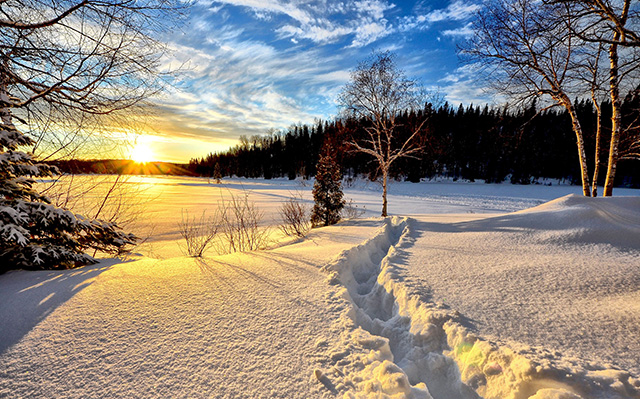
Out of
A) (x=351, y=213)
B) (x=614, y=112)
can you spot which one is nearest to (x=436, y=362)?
(x=614, y=112)

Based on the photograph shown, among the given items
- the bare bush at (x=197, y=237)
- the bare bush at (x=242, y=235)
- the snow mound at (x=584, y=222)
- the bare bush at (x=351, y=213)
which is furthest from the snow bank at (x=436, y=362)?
the bare bush at (x=351, y=213)

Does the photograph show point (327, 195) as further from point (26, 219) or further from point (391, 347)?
point (26, 219)

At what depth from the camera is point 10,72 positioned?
2713mm

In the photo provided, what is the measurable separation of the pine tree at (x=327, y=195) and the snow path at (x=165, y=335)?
602cm

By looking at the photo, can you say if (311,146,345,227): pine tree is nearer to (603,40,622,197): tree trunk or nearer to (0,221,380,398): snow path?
(0,221,380,398): snow path

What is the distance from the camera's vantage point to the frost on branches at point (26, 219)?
9.05ft

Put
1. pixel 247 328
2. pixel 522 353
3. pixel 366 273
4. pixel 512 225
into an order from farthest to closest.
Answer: pixel 512 225 < pixel 366 273 < pixel 247 328 < pixel 522 353

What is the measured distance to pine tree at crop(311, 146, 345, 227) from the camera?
8927 millimetres

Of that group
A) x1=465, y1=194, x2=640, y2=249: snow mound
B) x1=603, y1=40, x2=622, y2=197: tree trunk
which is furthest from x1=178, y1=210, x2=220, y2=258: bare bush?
x1=603, y1=40, x2=622, y2=197: tree trunk

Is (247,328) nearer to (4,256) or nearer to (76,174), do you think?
(4,256)

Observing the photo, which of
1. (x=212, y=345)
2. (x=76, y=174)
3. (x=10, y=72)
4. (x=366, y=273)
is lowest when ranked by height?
(x=366, y=273)

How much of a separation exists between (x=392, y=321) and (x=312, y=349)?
1.04 meters

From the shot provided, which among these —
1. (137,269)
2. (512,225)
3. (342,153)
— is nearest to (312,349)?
(137,269)

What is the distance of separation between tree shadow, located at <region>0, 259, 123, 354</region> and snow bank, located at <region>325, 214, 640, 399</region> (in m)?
2.37
